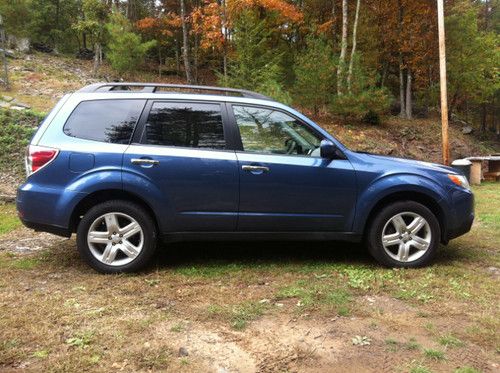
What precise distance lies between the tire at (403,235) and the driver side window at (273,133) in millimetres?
1029

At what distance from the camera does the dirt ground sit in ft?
9.71

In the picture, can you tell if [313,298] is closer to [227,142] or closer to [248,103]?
[227,142]

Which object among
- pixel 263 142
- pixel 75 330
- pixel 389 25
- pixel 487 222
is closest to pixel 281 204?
pixel 263 142

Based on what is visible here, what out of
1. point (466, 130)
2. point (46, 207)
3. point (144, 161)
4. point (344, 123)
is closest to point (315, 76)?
point (344, 123)

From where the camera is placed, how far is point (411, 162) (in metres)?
5.05

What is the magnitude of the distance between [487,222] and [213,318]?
588 cm

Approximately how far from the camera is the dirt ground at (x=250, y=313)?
9.71ft

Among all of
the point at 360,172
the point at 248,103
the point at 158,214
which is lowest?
the point at 158,214

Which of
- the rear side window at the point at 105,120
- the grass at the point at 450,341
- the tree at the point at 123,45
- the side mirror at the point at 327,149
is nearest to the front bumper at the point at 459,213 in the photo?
the side mirror at the point at 327,149

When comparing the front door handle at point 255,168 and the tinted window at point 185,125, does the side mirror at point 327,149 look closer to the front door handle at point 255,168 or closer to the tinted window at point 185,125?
the front door handle at point 255,168

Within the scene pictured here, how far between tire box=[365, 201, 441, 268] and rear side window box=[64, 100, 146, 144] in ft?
9.19

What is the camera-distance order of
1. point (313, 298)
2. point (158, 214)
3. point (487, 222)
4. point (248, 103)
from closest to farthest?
point (313, 298) < point (158, 214) < point (248, 103) < point (487, 222)

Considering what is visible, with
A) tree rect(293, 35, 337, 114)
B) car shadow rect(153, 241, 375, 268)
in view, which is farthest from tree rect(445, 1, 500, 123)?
car shadow rect(153, 241, 375, 268)

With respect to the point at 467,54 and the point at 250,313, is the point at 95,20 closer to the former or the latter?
the point at 467,54
